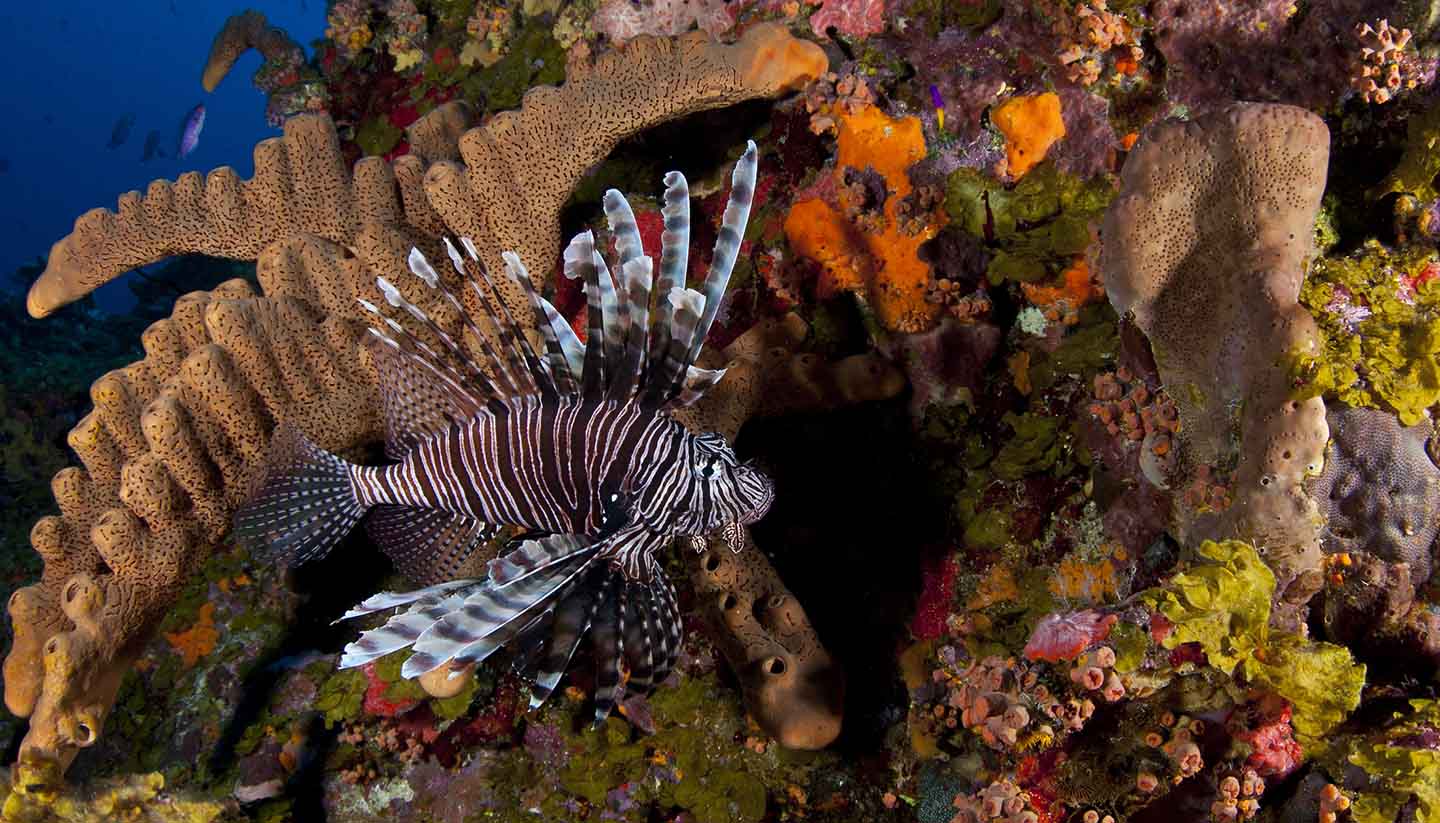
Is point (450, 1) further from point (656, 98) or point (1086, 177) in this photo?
point (1086, 177)

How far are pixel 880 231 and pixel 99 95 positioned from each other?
12641 centimetres

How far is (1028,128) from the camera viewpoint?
312 cm

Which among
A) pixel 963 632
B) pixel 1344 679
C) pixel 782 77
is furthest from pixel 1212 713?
pixel 782 77

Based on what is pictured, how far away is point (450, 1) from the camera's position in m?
5.81

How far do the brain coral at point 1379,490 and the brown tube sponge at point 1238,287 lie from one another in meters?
0.23

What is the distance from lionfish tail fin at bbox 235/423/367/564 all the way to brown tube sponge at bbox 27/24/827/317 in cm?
107

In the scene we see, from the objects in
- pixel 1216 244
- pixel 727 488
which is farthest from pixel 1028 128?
pixel 727 488

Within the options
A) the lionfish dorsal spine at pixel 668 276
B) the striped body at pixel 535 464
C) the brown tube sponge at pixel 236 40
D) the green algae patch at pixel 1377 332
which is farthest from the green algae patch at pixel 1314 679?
the brown tube sponge at pixel 236 40

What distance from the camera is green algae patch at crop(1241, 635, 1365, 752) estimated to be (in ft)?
5.63

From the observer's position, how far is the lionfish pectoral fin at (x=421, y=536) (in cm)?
310

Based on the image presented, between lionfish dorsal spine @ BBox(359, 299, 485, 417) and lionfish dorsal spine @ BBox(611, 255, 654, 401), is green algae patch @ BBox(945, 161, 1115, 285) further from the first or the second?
lionfish dorsal spine @ BBox(359, 299, 485, 417)

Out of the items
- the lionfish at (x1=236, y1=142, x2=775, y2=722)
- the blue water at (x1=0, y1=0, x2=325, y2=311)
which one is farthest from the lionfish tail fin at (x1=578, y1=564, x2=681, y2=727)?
the blue water at (x1=0, y1=0, x2=325, y2=311)

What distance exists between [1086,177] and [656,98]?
5.89 feet

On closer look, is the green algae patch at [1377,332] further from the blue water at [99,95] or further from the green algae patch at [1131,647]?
the blue water at [99,95]
